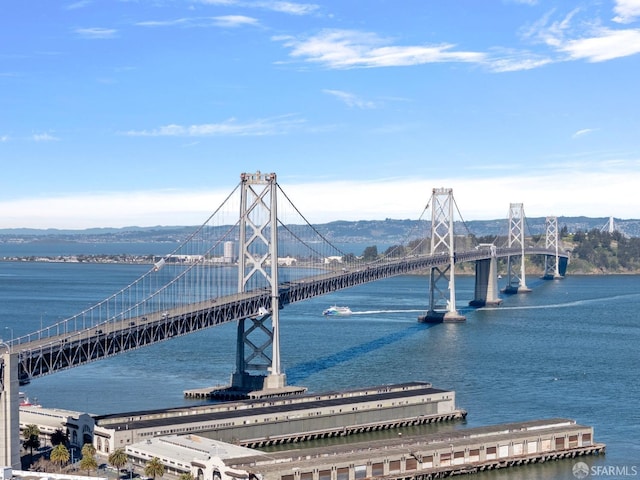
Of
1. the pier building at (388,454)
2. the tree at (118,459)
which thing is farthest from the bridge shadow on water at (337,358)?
the tree at (118,459)

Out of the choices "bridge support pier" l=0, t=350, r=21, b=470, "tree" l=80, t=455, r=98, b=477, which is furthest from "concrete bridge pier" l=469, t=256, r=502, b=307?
"bridge support pier" l=0, t=350, r=21, b=470

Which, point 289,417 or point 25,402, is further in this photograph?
point 25,402

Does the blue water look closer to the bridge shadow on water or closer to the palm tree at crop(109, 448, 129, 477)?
the bridge shadow on water

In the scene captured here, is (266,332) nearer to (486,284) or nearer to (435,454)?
(435,454)

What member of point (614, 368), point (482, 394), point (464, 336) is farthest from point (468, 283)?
point (482, 394)

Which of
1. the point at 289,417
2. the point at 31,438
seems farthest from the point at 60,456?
the point at 289,417

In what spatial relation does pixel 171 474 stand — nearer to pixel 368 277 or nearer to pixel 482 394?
pixel 482 394
